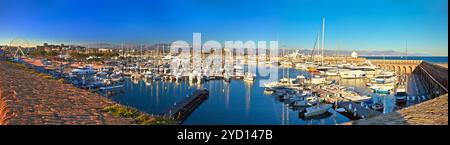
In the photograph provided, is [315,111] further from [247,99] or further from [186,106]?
[186,106]

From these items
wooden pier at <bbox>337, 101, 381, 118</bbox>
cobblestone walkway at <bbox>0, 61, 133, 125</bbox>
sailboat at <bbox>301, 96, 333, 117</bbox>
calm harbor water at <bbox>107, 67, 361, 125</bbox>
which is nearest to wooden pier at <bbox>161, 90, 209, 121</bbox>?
calm harbor water at <bbox>107, 67, 361, 125</bbox>

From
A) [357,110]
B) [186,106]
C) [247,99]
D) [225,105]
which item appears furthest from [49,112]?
[247,99]

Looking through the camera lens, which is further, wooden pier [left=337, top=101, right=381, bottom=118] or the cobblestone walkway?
wooden pier [left=337, top=101, right=381, bottom=118]

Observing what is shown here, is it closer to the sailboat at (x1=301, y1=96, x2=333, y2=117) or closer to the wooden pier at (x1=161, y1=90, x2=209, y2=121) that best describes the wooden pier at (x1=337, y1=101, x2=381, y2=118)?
the sailboat at (x1=301, y1=96, x2=333, y2=117)

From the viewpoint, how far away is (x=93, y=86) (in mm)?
A: 21906

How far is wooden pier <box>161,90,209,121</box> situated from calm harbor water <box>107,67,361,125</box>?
27 cm

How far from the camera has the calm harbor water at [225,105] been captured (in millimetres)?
14078

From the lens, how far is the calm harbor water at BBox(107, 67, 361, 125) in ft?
46.2

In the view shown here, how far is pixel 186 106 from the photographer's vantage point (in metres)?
16.0

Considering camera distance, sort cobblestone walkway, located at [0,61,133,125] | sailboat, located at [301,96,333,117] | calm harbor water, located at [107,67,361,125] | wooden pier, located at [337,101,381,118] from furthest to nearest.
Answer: sailboat, located at [301,96,333,117]
calm harbor water, located at [107,67,361,125]
wooden pier, located at [337,101,381,118]
cobblestone walkway, located at [0,61,133,125]

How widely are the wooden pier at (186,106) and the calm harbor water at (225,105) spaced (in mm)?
274

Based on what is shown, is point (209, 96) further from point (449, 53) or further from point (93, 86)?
point (449, 53)

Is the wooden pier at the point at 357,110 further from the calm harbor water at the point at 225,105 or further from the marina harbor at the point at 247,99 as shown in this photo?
the calm harbor water at the point at 225,105
